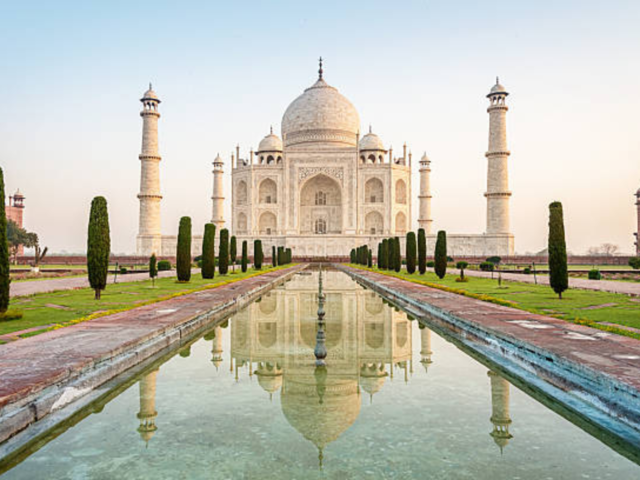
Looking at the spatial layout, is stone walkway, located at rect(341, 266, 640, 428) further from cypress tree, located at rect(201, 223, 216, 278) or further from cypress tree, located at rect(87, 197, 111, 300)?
cypress tree, located at rect(201, 223, 216, 278)

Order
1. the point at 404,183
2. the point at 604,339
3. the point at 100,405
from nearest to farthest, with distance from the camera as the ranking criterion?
the point at 100,405, the point at 604,339, the point at 404,183

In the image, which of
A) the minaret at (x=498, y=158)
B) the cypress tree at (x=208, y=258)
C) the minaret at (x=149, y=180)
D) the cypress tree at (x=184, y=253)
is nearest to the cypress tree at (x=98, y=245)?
the cypress tree at (x=184, y=253)

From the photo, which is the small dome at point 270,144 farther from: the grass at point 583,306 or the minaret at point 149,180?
the grass at point 583,306

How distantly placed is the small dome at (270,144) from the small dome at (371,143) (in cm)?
648

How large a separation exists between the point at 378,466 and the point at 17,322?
4.97 meters

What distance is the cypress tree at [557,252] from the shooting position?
8.33 m

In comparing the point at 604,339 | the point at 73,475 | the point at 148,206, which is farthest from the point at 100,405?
the point at 148,206

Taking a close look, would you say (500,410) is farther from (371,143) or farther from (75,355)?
(371,143)

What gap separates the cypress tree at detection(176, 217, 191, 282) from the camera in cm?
1249

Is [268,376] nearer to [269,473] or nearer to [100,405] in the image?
[100,405]

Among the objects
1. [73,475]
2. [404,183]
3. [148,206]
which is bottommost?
[73,475]

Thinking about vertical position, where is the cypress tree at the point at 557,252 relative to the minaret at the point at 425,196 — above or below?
below

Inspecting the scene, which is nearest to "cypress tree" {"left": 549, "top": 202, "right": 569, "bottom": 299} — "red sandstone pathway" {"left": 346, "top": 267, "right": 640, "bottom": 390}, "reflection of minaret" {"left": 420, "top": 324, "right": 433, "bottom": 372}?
"red sandstone pathway" {"left": 346, "top": 267, "right": 640, "bottom": 390}

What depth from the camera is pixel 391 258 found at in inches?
806
